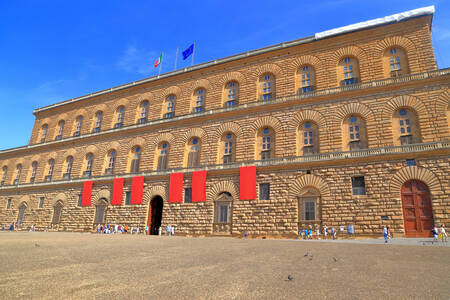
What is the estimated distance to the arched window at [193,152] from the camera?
2303 cm

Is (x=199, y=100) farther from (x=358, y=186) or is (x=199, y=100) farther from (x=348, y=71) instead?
(x=358, y=186)

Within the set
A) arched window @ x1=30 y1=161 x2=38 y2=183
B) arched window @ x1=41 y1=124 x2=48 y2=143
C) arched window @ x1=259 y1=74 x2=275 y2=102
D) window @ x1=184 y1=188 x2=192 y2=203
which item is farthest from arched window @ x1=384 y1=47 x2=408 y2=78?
arched window @ x1=30 y1=161 x2=38 y2=183

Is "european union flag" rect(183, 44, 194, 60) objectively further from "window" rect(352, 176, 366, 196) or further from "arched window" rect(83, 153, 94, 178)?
"window" rect(352, 176, 366, 196)

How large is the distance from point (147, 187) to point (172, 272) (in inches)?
744

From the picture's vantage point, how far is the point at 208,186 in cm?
2134

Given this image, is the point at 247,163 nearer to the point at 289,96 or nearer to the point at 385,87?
the point at 289,96

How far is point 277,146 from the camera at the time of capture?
2017 centimetres

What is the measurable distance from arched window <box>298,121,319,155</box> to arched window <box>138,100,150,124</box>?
1521 cm

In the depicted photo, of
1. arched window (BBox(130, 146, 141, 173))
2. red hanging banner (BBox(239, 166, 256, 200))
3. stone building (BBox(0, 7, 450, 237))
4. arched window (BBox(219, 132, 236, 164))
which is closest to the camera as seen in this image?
stone building (BBox(0, 7, 450, 237))

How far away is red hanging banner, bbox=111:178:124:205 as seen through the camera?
24.5 m

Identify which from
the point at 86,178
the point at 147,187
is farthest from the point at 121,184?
the point at 86,178

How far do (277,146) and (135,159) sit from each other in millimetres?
13546

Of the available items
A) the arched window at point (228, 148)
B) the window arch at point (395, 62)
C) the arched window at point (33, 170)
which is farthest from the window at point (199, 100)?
the arched window at point (33, 170)

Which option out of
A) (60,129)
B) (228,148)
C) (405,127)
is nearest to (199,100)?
(228,148)
